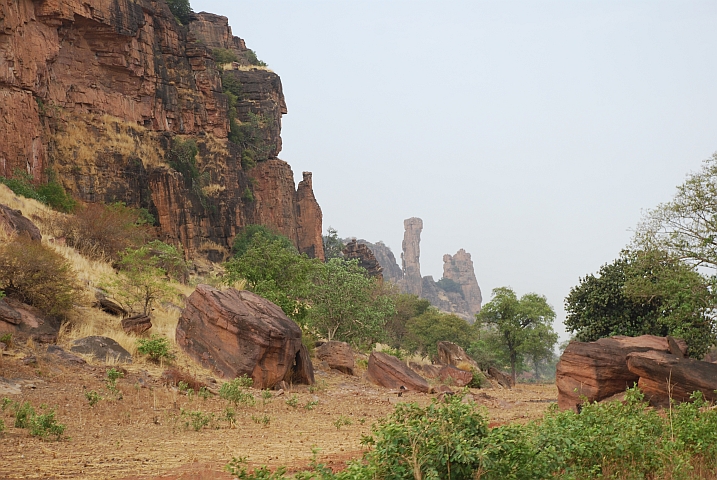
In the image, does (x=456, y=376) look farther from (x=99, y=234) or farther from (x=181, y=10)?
(x=181, y=10)

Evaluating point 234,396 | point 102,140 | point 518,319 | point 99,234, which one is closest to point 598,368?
point 234,396

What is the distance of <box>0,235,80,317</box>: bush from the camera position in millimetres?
14820

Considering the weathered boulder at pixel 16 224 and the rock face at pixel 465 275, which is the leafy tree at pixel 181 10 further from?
the rock face at pixel 465 275

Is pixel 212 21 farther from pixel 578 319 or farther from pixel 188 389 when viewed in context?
pixel 188 389

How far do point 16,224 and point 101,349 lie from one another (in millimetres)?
6519

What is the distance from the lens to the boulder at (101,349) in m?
14.1

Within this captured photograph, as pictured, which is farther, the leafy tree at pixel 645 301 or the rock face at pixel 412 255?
the rock face at pixel 412 255

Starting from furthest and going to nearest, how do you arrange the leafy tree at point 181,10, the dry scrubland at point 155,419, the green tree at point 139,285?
1. the leafy tree at point 181,10
2. the green tree at point 139,285
3. the dry scrubland at point 155,419

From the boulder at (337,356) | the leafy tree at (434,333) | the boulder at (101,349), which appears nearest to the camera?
the boulder at (101,349)

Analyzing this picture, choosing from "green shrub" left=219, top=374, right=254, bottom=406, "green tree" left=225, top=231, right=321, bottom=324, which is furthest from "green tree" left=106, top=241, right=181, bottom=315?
"green shrub" left=219, top=374, right=254, bottom=406

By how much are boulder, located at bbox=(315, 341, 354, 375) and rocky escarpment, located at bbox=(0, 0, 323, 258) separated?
2045 cm

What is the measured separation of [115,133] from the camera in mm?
39531

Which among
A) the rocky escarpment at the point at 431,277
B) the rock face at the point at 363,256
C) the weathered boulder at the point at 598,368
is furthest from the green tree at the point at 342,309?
the rocky escarpment at the point at 431,277

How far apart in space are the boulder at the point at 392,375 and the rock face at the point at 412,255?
14843 centimetres
